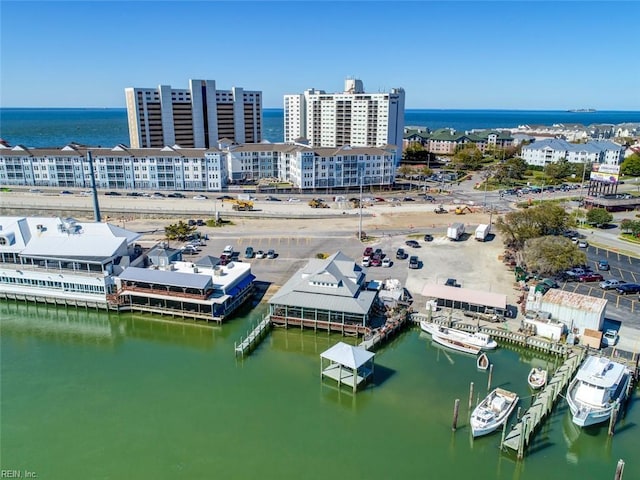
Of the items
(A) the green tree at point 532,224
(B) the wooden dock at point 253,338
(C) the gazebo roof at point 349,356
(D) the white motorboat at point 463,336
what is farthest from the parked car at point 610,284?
(B) the wooden dock at point 253,338

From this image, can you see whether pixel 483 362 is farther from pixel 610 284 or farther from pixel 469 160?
pixel 469 160

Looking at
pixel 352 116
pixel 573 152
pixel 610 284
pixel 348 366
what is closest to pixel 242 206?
pixel 348 366

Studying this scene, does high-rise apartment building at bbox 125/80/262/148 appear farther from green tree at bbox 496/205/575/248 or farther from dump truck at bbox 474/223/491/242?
green tree at bbox 496/205/575/248

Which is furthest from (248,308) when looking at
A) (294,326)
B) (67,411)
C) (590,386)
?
(590,386)

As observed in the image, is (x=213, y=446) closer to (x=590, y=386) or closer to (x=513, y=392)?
(x=513, y=392)

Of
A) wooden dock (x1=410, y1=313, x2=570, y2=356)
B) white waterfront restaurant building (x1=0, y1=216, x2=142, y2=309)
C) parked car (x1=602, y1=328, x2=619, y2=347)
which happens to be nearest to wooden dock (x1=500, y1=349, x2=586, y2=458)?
wooden dock (x1=410, y1=313, x2=570, y2=356)

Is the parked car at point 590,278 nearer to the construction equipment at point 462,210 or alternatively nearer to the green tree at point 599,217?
the green tree at point 599,217
